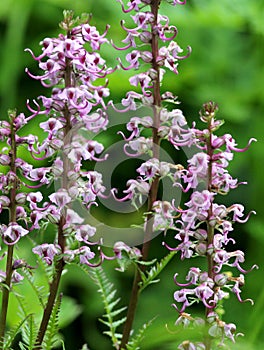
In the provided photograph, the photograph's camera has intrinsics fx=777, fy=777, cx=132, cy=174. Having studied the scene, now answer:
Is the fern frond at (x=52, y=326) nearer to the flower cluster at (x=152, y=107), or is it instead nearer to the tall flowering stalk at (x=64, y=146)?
the tall flowering stalk at (x=64, y=146)

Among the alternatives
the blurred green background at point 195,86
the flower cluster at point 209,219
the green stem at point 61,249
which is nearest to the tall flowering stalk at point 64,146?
the green stem at point 61,249

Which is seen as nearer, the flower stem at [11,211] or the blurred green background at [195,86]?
the flower stem at [11,211]

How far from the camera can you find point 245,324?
2.32 m

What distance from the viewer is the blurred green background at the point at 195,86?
8.04 feet

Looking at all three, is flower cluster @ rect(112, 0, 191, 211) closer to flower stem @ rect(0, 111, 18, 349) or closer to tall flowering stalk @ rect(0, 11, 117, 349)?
tall flowering stalk @ rect(0, 11, 117, 349)

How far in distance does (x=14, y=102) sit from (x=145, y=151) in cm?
174

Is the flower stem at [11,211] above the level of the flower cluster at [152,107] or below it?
below

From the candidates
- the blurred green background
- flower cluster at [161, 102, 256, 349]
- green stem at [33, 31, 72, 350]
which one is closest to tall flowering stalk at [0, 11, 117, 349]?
green stem at [33, 31, 72, 350]

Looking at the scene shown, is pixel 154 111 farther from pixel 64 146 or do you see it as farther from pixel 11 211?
pixel 11 211

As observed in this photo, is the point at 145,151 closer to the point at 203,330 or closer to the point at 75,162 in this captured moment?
the point at 75,162

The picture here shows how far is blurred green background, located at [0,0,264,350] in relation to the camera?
2451mm

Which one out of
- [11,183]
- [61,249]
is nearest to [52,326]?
[61,249]

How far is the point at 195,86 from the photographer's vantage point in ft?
8.89

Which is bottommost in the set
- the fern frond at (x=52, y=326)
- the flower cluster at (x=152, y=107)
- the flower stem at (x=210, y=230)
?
the fern frond at (x=52, y=326)
